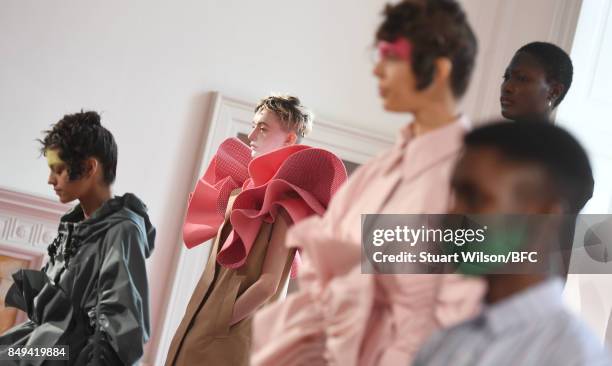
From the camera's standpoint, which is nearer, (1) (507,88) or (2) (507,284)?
(2) (507,284)

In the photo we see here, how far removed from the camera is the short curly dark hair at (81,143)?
2311 millimetres

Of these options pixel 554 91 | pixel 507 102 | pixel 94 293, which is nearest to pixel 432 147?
pixel 507 102

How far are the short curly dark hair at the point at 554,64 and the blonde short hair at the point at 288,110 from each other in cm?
83

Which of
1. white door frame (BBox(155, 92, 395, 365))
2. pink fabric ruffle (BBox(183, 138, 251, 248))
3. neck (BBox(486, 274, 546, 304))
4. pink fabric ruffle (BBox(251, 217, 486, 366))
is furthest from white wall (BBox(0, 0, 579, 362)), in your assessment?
neck (BBox(486, 274, 546, 304))

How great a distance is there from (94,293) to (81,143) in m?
0.40

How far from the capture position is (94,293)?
2.18 metres

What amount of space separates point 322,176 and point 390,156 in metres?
0.90

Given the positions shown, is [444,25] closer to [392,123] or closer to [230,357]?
[230,357]

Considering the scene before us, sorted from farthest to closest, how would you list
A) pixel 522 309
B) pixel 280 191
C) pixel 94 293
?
1. pixel 280 191
2. pixel 94 293
3. pixel 522 309

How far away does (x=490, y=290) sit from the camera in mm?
1146

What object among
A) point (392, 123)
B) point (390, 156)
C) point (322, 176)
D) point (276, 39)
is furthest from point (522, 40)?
point (390, 156)

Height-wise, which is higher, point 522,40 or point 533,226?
point 522,40

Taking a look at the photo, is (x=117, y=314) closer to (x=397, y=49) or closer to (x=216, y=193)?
(x=216, y=193)

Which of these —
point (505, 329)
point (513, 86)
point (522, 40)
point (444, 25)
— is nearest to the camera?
point (505, 329)
